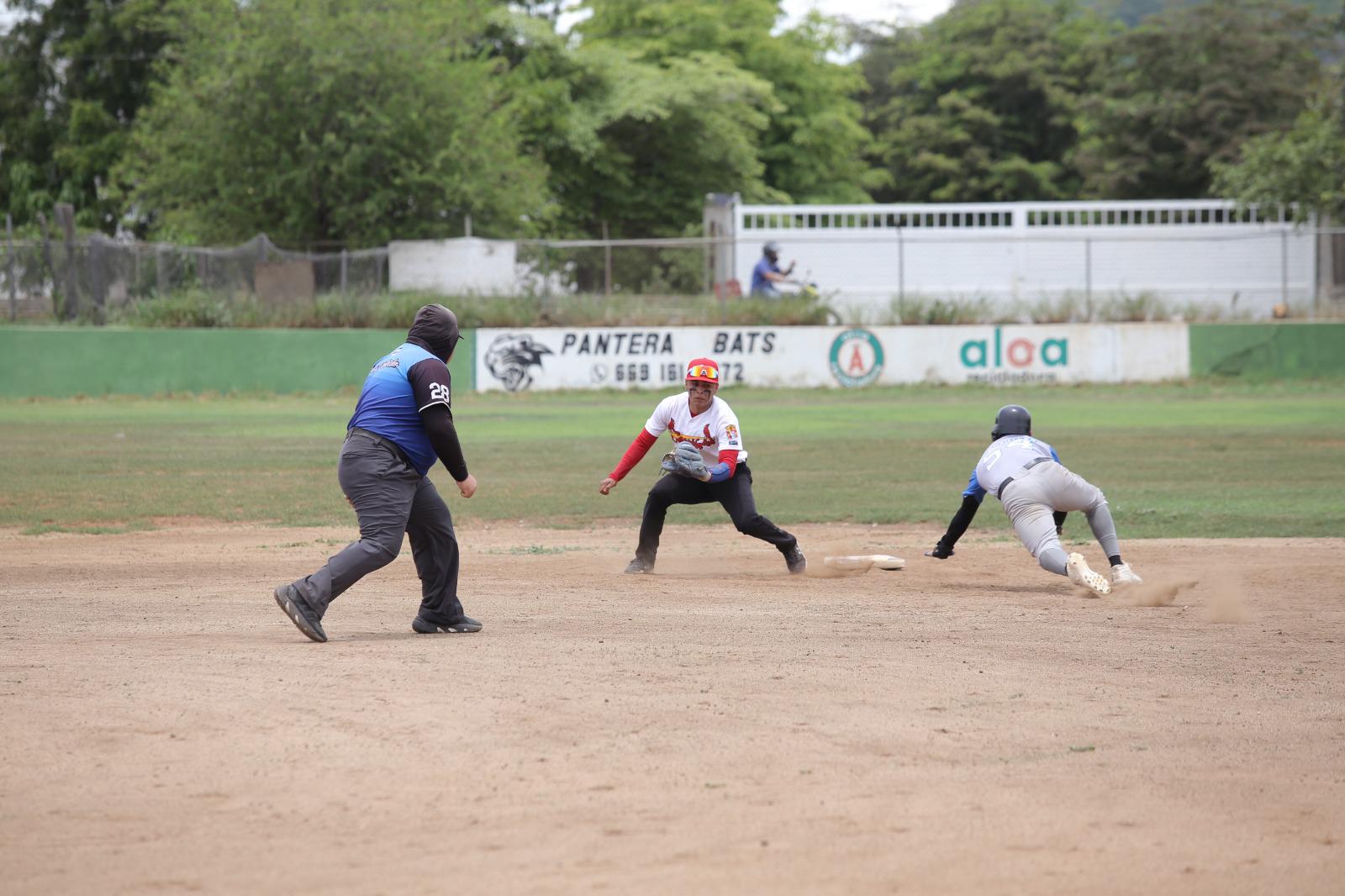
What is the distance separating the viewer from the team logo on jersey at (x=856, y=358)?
29562 mm

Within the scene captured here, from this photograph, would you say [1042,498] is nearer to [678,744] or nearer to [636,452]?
[636,452]

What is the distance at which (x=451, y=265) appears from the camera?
30891 millimetres

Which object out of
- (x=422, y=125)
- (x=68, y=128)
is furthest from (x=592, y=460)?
(x=68, y=128)

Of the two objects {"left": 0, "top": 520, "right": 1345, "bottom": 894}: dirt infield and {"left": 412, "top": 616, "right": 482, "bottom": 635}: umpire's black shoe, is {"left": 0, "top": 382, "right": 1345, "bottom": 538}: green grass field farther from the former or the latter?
{"left": 412, "top": 616, "right": 482, "bottom": 635}: umpire's black shoe

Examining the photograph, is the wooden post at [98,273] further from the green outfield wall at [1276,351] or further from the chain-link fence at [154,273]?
the green outfield wall at [1276,351]

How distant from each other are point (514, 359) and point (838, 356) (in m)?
6.34

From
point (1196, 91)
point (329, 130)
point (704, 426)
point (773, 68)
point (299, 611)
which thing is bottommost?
point (299, 611)

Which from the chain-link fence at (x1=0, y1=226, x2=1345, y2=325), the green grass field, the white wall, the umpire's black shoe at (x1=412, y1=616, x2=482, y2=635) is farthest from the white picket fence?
the umpire's black shoe at (x1=412, y1=616, x2=482, y2=635)

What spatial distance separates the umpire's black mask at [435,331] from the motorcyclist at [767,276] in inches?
869

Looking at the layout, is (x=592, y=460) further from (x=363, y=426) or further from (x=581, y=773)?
(x=581, y=773)

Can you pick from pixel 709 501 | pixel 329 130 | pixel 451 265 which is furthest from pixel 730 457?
pixel 329 130

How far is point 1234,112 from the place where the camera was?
4975 centimetres

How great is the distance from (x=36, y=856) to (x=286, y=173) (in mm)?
31425

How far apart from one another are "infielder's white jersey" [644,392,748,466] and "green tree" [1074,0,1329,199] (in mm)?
42570
